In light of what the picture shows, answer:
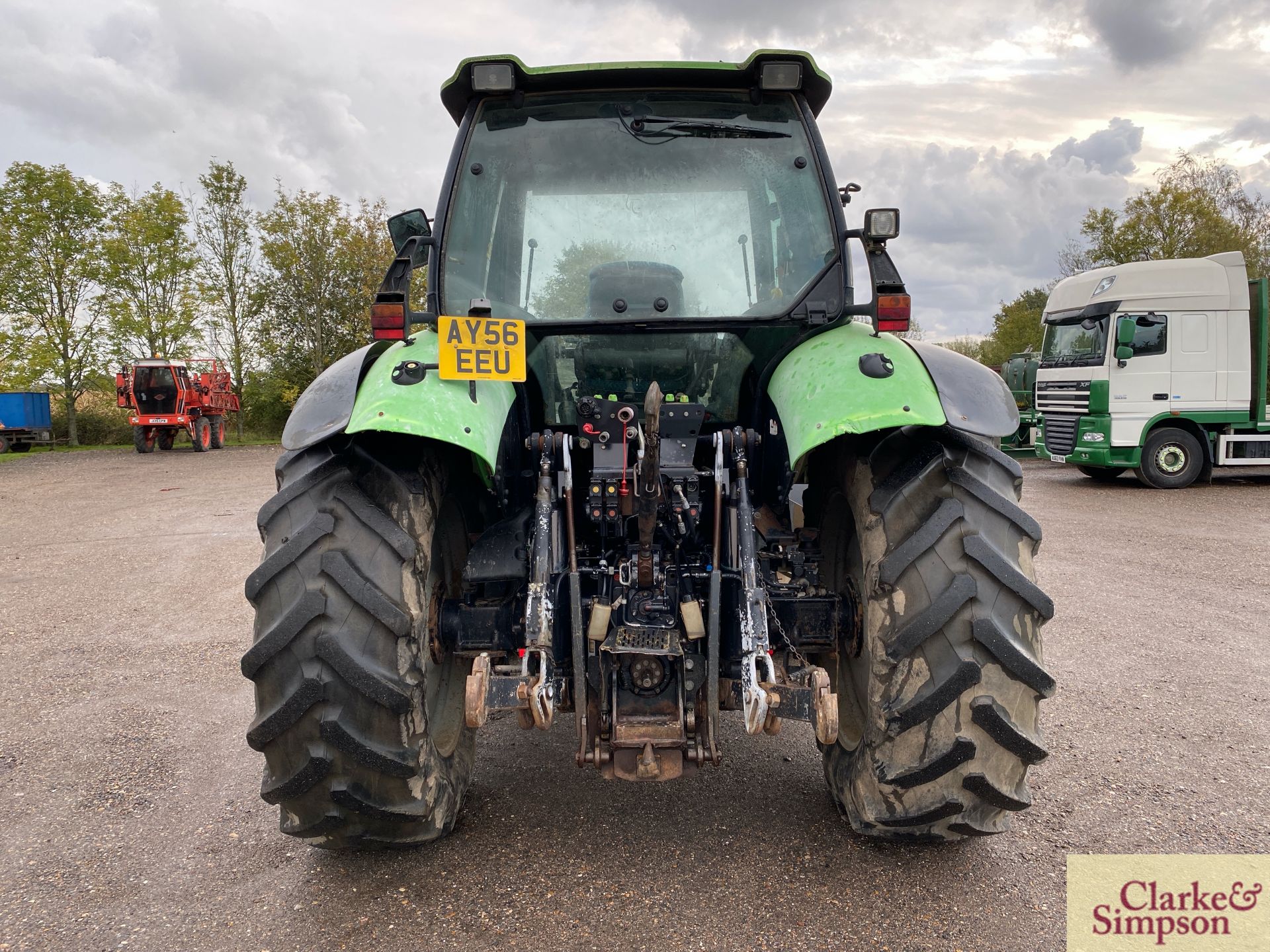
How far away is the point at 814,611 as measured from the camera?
8.58 ft

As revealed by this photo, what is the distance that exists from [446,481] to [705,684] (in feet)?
3.20

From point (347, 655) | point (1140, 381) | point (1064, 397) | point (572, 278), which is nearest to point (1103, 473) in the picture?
point (1064, 397)

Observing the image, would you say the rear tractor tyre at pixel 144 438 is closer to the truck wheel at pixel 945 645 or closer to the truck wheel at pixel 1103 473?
the truck wheel at pixel 1103 473

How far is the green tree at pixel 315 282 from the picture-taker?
93.7 ft

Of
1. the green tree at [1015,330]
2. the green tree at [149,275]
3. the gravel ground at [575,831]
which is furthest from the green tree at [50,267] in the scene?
the green tree at [1015,330]

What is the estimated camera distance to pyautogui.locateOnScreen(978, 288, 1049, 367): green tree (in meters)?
35.2

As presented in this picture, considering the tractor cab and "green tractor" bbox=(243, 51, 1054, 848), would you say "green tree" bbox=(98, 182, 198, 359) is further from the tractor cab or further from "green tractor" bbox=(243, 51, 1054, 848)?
"green tractor" bbox=(243, 51, 1054, 848)

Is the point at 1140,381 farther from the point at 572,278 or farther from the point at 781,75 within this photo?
the point at 572,278

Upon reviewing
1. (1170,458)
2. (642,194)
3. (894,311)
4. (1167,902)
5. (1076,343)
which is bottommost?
(1167,902)

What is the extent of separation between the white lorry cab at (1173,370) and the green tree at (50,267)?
2521cm

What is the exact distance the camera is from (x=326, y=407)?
93.3 inches

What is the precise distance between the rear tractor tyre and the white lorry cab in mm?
21655

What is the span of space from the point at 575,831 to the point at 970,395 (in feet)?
5.88

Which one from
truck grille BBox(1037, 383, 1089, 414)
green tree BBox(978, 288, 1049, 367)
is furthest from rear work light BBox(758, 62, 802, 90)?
green tree BBox(978, 288, 1049, 367)
